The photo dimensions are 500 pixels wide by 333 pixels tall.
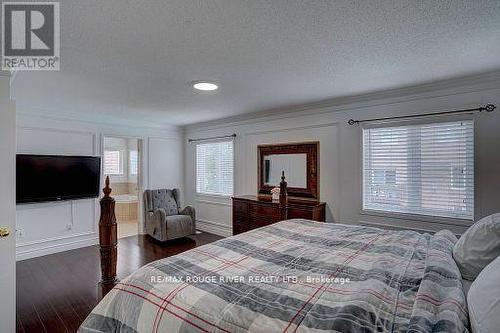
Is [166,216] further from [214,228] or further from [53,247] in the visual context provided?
[53,247]

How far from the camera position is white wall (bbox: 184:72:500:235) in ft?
9.39

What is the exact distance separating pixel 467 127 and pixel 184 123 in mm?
4948

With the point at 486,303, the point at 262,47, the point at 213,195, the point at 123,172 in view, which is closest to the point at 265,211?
the point at 213,195

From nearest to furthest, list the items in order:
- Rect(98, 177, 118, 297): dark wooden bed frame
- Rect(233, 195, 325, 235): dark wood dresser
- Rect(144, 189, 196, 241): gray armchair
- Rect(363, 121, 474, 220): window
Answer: Rect(98, 177, 118, 297): dark wooden bed frame < Rect(363, 121, 474, 220): window < Rect(233, 195, 325, 235): dark wood dresser < Rect(144, 189, 196, 241): gray armchair

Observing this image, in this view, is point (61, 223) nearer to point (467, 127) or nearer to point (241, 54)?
point (241, 54)

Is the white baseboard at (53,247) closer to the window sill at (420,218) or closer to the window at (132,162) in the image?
the window at (132,162)

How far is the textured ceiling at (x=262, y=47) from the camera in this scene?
1664mm

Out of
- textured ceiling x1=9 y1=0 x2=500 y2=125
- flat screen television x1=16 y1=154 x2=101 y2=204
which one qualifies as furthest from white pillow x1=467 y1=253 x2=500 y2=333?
flat screen television x1=16 y1=154 x2=101 y2=204

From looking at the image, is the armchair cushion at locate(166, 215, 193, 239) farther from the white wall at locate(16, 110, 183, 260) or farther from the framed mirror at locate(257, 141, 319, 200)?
the framed mirror at locate(257, 141, 319, 200)

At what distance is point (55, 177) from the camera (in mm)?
4375

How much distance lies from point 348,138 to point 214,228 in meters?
3.40

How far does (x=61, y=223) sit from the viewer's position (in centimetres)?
461

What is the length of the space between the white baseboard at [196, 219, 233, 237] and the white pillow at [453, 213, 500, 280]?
4220 millimetres

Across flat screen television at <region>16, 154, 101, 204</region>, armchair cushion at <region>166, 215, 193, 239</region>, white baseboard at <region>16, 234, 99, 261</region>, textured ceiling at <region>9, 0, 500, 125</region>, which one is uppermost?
textured ceiling at <region>9, 0, 500, 125</region>
